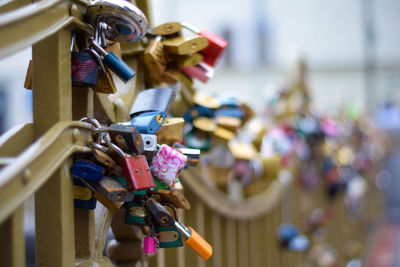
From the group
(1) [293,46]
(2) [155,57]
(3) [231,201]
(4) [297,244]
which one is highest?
(2) [155,57]

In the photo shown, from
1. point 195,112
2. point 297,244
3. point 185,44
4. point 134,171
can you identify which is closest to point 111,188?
point 134,171

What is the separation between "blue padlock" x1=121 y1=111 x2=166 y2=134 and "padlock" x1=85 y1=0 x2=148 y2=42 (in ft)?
0.30

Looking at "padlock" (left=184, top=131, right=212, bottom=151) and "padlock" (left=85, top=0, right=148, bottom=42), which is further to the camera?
"padlock" (left=184, top=131, right=212, bottom=151)

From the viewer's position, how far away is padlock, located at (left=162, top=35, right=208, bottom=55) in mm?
625

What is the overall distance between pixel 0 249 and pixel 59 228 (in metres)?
0.06

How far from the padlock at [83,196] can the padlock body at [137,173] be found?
0.05 metres

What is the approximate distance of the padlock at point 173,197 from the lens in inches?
21.7

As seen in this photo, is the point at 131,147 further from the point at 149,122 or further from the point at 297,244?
the point at 297,244

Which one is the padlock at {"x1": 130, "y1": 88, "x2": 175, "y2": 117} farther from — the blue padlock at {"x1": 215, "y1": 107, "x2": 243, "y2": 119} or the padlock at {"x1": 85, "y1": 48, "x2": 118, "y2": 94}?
the blue padlock at {"x1": 215, "y1": 107, "x2": 243, "y2": 119}

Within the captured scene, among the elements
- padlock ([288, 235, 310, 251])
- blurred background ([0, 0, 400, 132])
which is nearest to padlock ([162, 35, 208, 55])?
padlock ([288, 235, 310, 251])

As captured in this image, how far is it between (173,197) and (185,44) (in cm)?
22

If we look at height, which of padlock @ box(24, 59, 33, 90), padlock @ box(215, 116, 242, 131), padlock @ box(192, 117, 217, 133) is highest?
padlock @ box(24, 59, 33, 90)

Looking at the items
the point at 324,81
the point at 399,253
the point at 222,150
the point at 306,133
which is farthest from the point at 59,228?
the point at 324,81

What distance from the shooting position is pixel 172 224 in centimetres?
53
